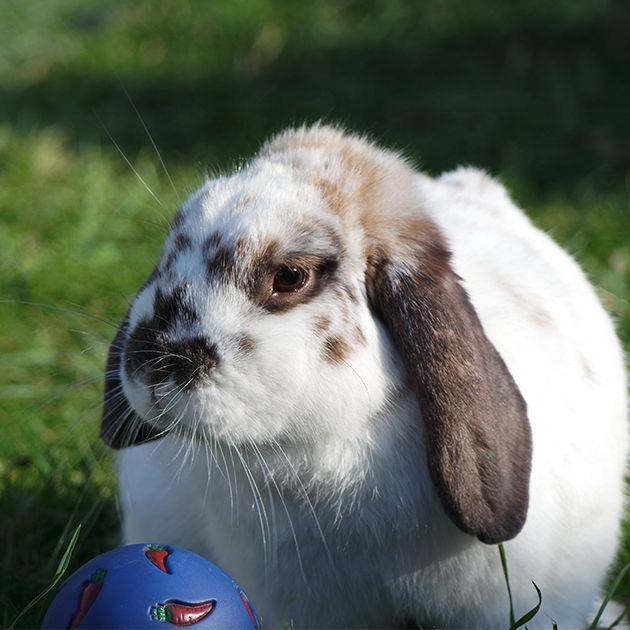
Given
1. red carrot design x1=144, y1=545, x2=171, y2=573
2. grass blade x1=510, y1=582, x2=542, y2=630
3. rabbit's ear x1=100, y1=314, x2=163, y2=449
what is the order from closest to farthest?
red carrot design x1=144, y1=545, x2=171, y2=573 → grass blade x1=510, y1=582, x2=542, y2=630 → rabbit's ear x1=100, y1=314, x2=163, y2=449

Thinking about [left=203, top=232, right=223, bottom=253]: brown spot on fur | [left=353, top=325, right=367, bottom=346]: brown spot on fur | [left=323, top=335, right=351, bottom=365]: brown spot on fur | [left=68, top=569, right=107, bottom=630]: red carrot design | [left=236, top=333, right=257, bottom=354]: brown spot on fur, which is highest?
[left=203, top=232, right=223, bottom=253]: brown spot on fur

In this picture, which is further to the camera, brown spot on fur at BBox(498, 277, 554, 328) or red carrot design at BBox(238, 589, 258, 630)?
brown spot on fur at BBox(498, 277, 554, 328)

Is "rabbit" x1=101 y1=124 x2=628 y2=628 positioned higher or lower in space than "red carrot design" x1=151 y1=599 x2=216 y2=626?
higher

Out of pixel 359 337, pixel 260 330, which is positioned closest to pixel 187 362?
pixel 260 330

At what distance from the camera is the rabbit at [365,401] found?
8.70 feet

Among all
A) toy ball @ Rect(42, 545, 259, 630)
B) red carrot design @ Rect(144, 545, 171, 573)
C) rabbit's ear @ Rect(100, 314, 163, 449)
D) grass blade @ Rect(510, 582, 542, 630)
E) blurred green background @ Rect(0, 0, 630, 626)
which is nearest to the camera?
toy ball @ Rect(42, 545, 259, 630)

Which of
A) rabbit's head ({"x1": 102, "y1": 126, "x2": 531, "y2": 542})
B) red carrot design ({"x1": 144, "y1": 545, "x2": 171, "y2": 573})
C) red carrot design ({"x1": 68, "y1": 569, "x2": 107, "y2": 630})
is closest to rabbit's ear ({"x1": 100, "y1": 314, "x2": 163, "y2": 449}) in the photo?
rabbit's head ({"x1": 102, "y1": 126, "x2": 531, "y2": 542})

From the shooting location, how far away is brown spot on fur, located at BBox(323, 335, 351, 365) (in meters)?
2.65

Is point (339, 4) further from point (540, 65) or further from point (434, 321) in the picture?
point (434, 321)

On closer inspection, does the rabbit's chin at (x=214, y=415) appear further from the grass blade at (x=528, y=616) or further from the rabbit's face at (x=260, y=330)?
the grass blade at (x=528, y=616)

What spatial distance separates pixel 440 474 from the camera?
107 inches

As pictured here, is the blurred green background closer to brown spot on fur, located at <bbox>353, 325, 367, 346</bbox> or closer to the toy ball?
the toy ball

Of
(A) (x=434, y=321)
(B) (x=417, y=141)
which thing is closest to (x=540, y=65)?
(B) (x=417, y=141)

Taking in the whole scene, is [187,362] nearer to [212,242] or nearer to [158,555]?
[212,242]
